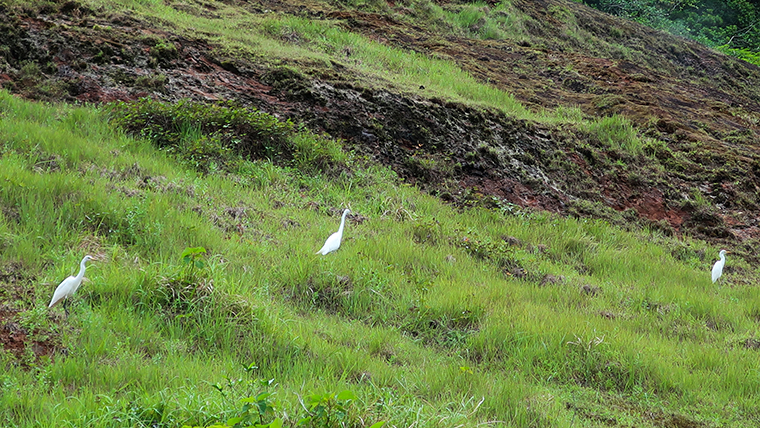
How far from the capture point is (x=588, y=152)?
38.2 feet

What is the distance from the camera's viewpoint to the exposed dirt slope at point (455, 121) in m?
8.98

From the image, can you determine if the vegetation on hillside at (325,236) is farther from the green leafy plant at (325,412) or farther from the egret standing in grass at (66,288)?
the egret standing in grass at (66,288)

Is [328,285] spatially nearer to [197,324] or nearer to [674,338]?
[197,324]

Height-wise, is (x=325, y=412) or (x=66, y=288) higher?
(x=325, y=412)

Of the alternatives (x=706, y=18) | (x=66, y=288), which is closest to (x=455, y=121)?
(x=66, y=288)

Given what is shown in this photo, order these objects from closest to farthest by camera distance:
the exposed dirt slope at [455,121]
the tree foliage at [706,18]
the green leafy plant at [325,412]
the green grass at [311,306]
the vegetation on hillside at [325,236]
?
the green leafy plant at [325,412] < the green grass at [311,306] < the vegetation on hillside at [325,236] < the exposed dirt slope at [455,121] < the tree foliage at [706,18]

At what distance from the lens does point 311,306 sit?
5.15 metres

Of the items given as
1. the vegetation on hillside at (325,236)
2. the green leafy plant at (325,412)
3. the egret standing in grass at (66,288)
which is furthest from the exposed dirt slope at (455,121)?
the green leafy plant at (325,412)

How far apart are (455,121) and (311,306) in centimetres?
660

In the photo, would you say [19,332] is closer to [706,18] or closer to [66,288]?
[66,288]

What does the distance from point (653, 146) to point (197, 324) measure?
11.1 metres

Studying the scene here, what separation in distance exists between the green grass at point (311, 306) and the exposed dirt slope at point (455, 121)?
1234 mm

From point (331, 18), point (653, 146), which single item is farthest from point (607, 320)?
point (331, 18)

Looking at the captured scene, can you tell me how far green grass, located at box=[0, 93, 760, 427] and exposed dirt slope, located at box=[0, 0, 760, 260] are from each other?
123 centimetres
